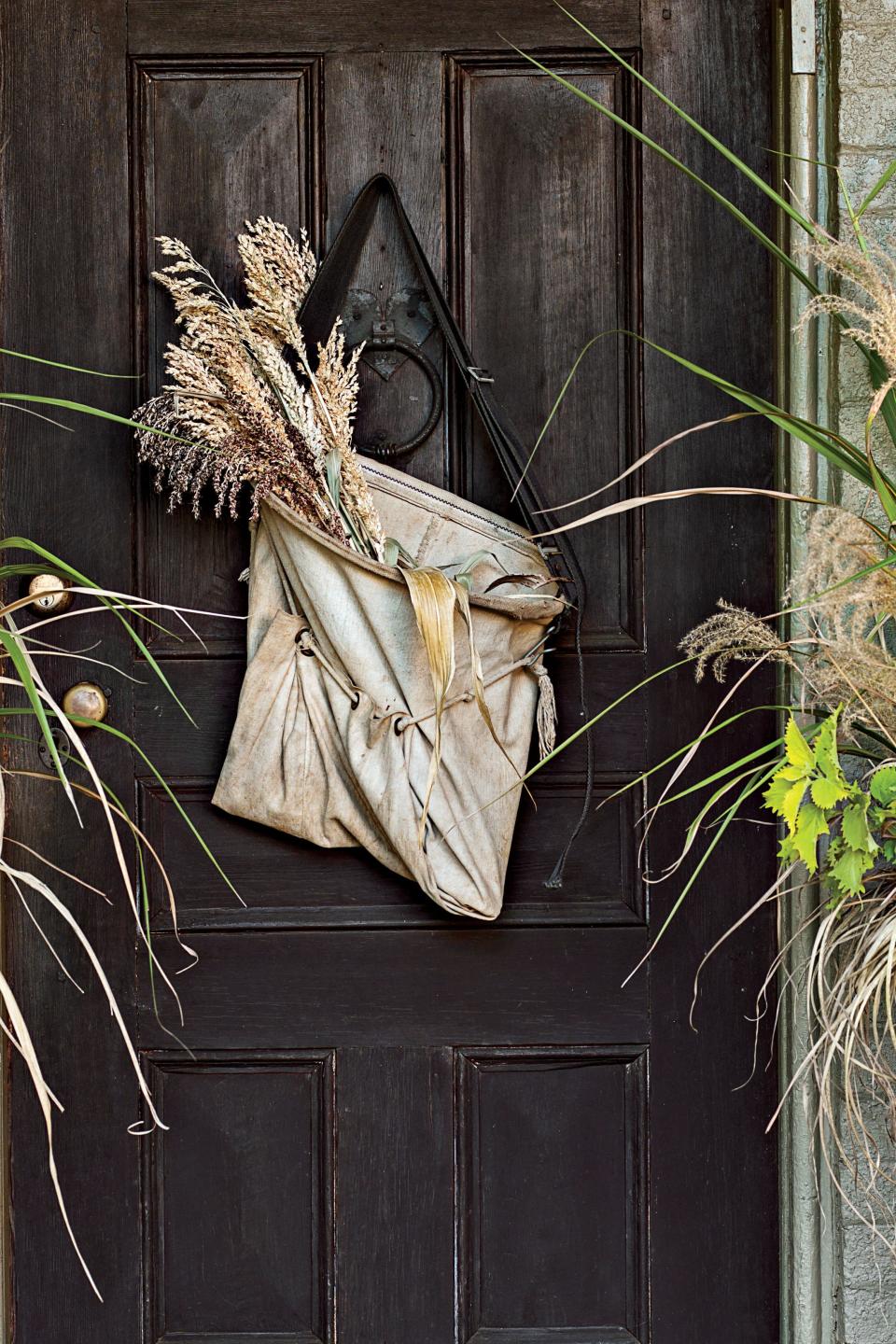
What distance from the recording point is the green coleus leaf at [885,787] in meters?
1.26

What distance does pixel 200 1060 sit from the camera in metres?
1.67

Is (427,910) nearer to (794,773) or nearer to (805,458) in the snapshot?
(794,773)

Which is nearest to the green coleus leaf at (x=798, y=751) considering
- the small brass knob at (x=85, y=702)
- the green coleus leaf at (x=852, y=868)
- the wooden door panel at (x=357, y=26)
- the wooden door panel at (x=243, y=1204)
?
the green coleus leaf at (x=852, y=868)

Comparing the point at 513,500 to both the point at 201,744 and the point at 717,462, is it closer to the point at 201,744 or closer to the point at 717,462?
the point at 717,462

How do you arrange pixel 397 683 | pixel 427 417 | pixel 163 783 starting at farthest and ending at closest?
pixel 427 417 < pixel 397 683 < pixel 163 783

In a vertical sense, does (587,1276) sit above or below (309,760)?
below

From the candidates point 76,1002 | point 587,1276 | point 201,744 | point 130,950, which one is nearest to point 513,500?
point 201,744

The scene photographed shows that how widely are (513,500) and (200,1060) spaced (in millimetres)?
911

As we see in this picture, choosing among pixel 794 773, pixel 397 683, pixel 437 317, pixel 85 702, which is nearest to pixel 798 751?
pixel 794 773

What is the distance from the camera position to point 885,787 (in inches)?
49.6

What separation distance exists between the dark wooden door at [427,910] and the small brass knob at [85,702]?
0.09 metres

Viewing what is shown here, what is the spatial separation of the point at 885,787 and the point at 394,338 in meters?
0.91

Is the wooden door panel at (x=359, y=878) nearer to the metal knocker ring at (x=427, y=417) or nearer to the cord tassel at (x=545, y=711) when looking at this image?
the cord tassel at (x=545, y=711)

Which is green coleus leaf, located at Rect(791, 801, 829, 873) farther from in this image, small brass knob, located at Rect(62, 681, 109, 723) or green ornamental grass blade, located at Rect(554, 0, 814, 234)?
small brass knob, located at Rect(62, 681, 109, 723)
